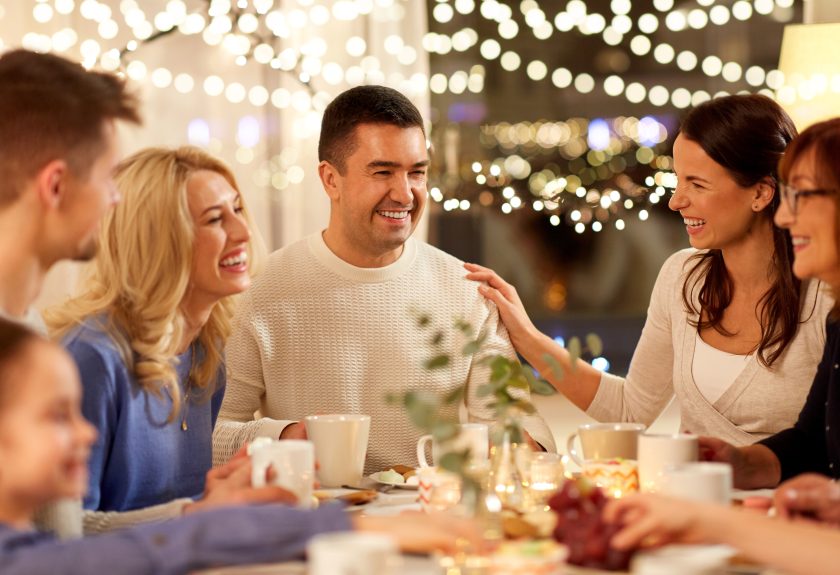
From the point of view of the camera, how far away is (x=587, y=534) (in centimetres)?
130

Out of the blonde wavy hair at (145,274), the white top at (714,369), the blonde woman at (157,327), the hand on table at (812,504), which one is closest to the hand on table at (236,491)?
the blonde woman at (157,327)

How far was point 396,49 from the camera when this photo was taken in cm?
382

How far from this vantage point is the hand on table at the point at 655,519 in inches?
50.5

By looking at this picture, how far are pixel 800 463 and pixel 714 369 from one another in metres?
0.41

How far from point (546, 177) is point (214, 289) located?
239cm

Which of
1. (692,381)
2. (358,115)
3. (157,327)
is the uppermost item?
(358,115)

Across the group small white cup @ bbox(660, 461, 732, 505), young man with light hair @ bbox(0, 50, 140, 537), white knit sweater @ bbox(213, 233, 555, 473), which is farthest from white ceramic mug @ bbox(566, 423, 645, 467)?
young man with light hair @ bbox(0, 50, 140, 537)

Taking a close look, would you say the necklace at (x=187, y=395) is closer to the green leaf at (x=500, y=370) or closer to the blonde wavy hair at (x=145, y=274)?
the blonde wavy hair at (x=145, y=274)

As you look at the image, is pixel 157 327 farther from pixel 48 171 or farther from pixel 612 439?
pixel 612 439

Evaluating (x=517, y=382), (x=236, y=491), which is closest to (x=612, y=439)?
(x=517, y=382)

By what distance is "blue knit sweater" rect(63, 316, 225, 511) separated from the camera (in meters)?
1.81

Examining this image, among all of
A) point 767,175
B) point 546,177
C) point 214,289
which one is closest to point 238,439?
point 214,289

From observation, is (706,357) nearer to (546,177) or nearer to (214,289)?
(214,289)

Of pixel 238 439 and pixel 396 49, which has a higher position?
pixel 396 49
